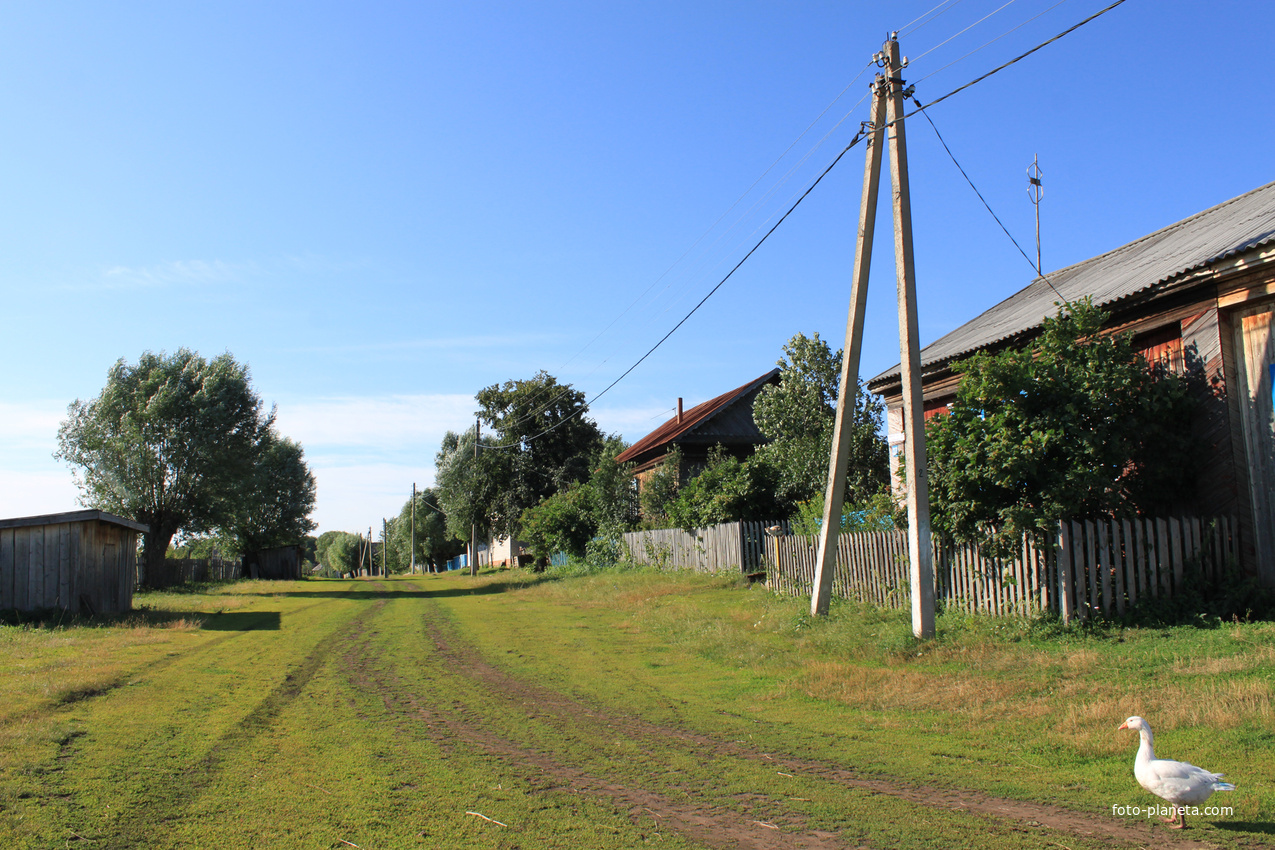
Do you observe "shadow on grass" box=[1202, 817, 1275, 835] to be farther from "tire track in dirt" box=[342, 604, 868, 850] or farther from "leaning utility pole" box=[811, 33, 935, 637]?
"leaning utility pole" box=[811, 33, 935, 637]

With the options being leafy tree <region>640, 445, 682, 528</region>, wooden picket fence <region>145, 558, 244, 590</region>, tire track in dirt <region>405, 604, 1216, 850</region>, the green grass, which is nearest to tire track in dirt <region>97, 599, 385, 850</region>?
the green grass

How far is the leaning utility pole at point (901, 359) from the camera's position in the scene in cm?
1093

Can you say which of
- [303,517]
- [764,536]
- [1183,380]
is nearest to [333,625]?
[764,536]

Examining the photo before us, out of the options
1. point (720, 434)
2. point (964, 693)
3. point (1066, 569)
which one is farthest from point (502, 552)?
point (964, 693)

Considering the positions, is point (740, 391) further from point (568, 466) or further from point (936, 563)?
point (936, 563)

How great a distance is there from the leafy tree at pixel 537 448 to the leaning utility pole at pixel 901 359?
1344 inches

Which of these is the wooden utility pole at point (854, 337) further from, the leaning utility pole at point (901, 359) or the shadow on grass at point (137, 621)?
the shadow on grass at point (137, 621)

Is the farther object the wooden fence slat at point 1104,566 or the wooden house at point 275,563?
the wooden house at point 275,563

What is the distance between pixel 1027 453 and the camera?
1059 cm

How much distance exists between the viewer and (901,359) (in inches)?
455

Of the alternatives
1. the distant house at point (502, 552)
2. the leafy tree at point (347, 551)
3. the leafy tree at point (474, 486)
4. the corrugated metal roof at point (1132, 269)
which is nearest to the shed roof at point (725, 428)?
the leafy tree at point (474, 486)

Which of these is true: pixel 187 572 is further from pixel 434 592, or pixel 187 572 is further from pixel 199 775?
pixel 199 775

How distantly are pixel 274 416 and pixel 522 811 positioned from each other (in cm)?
3492

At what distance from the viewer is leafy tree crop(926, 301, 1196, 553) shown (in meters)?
10.7
